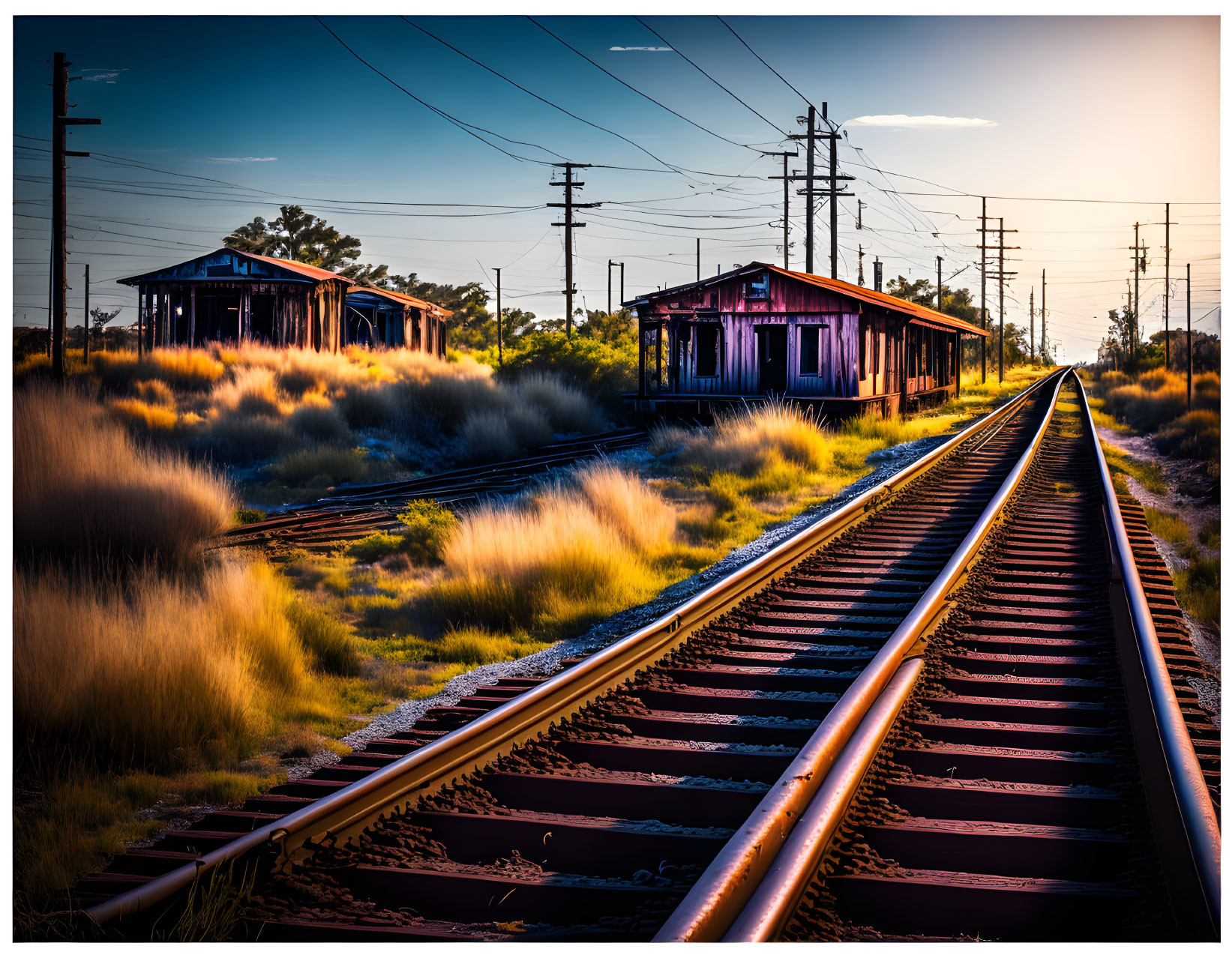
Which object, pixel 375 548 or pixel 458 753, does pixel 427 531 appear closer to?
pixel 375 548

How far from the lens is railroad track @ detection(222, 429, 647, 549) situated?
11250 mm

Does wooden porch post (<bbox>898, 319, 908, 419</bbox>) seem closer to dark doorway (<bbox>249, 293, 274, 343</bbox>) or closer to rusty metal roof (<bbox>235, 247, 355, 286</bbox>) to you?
rusty metal roof (<bbox>235, 247, 355, 286</bbox>)

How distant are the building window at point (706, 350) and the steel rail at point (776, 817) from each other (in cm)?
2233

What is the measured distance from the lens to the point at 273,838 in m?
2.93

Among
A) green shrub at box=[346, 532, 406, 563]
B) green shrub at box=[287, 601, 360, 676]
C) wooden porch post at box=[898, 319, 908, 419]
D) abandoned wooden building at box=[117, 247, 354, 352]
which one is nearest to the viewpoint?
green shrub at box=[287, 601, 360, 676]

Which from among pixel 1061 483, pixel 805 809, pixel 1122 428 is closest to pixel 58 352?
pixel 1061 483

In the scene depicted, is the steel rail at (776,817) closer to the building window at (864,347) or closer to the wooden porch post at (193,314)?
the building window at (864,347)

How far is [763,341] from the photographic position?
1067 inches

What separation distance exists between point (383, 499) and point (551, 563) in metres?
7.50

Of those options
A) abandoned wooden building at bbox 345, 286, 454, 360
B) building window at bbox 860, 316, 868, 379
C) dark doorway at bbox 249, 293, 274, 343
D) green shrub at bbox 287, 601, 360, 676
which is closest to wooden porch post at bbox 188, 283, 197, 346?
dark doorway at bbox 249, 293, 274, 343

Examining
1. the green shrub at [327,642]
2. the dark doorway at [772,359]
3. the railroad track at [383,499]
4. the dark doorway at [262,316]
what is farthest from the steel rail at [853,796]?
the dark doorway at [262,316]

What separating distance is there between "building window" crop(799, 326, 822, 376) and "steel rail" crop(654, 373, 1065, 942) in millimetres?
21738

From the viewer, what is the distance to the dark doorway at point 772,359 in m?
26.9

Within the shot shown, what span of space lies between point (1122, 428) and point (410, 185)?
23457 millimetres
